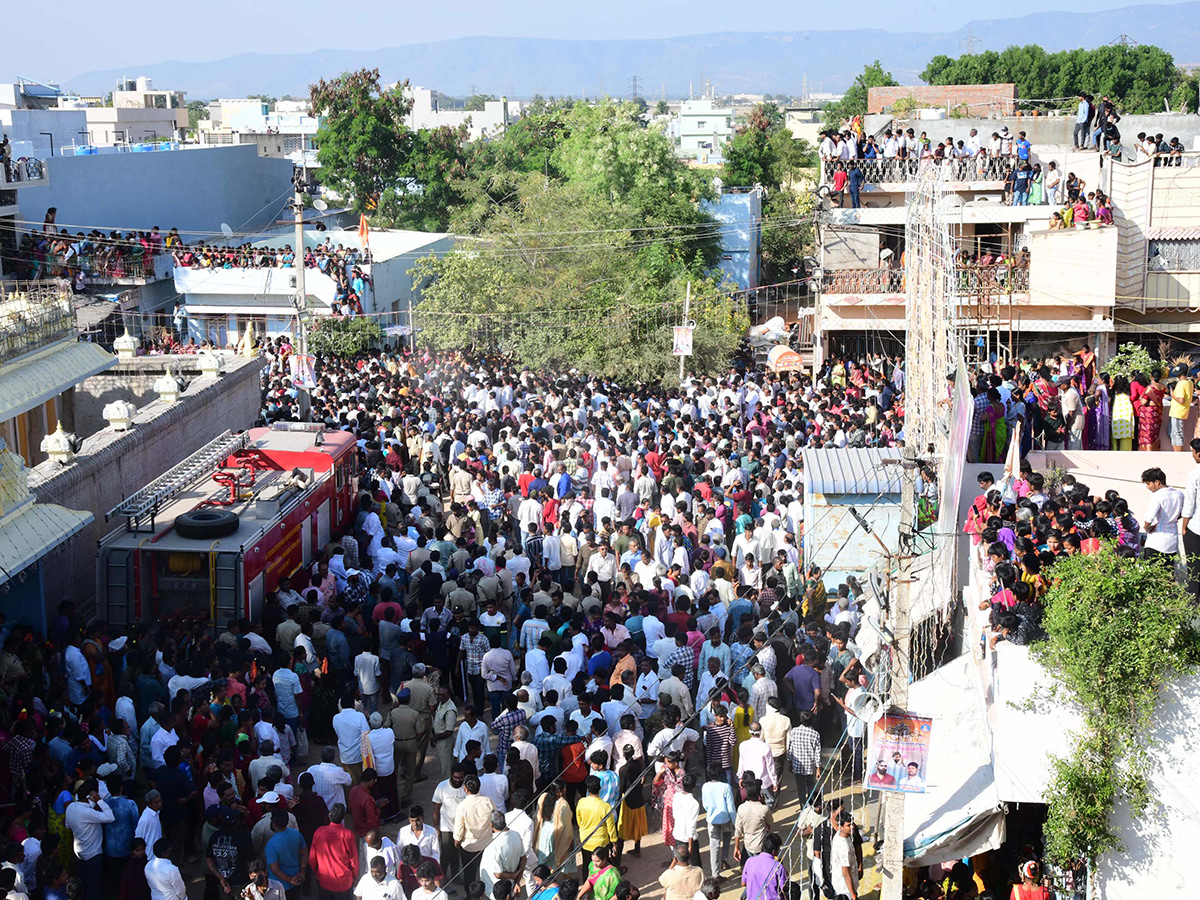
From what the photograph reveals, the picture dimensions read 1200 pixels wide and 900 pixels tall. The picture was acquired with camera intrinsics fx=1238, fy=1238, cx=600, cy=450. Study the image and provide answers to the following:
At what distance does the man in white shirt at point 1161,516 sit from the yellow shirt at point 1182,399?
15.7 feet

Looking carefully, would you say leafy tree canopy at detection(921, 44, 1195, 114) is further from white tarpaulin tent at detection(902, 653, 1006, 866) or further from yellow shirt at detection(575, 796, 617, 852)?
yellow shirt at detection(575, 796, 617, 852)

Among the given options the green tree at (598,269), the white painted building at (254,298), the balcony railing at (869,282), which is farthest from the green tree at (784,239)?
the balcony railing at (869,282)

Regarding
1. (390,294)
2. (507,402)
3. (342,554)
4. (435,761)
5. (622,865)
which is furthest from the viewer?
(390,294)

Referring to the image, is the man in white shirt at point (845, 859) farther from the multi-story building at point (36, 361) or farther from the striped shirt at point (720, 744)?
the multi-story building at point (36, 361)

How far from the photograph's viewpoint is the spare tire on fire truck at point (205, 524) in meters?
12.6

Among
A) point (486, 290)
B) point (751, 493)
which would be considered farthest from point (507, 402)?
point (486, 290)

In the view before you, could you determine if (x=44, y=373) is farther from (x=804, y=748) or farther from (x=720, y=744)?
(x=804, y=748)

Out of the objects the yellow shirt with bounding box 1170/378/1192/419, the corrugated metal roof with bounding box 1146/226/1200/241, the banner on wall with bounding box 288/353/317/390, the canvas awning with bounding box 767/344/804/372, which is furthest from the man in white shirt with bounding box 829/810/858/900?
the corrugated metal roof with bounding box 1146/226/1200/241

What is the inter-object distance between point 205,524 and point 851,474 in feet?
22.6

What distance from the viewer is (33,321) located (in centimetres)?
1480

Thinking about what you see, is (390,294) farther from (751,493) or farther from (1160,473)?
(1160,473)

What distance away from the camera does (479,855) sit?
9.17 m

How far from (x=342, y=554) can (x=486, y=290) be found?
56.6 feet

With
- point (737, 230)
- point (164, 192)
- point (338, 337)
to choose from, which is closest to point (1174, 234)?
point (338, 337)
